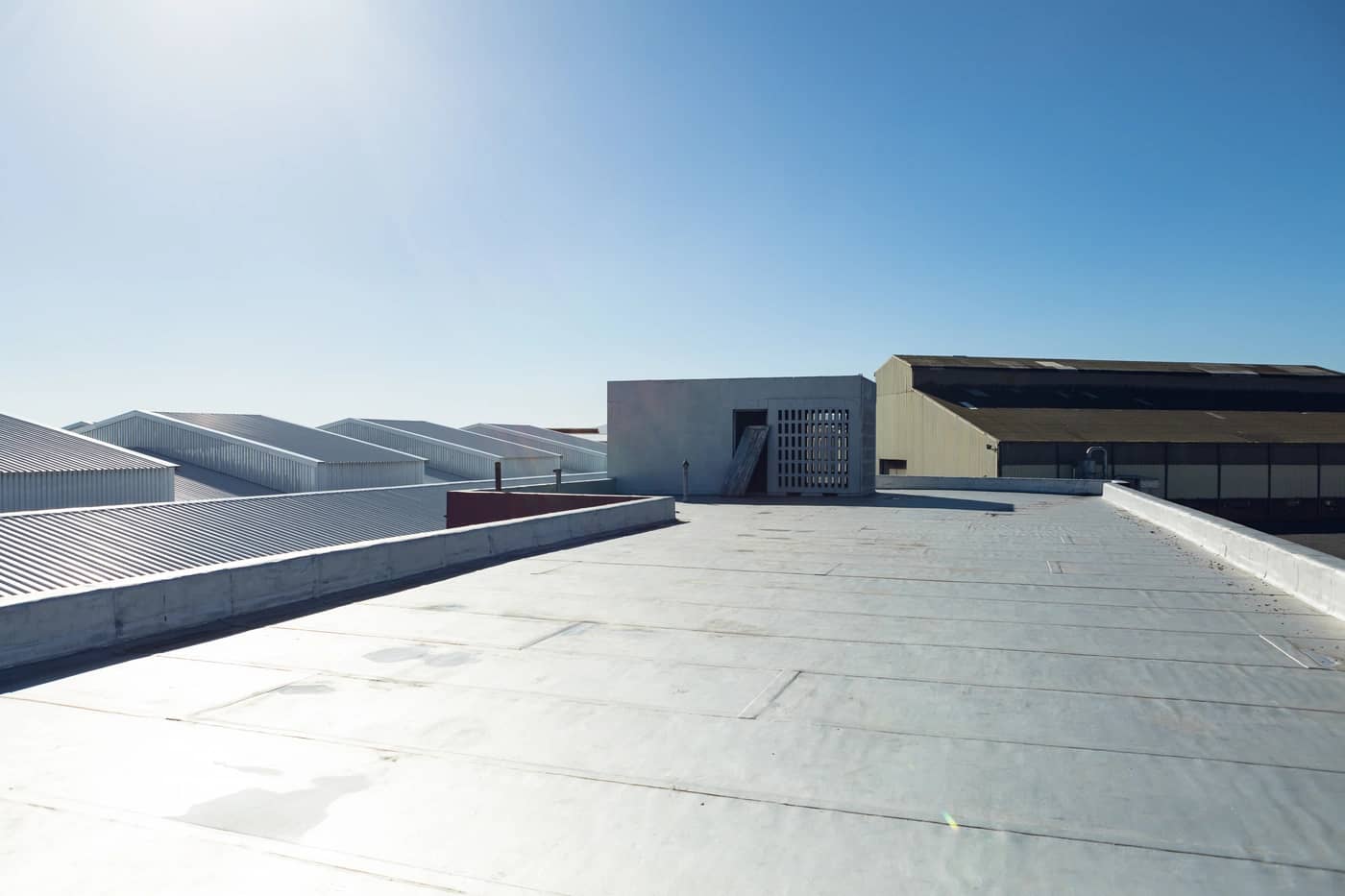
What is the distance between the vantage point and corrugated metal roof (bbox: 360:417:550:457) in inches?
2058

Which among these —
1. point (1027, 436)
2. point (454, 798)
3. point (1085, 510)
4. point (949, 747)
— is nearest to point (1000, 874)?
point (949, 747)

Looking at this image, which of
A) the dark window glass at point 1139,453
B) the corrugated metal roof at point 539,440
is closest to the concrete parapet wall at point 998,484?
the dark window glass at point 1139,453

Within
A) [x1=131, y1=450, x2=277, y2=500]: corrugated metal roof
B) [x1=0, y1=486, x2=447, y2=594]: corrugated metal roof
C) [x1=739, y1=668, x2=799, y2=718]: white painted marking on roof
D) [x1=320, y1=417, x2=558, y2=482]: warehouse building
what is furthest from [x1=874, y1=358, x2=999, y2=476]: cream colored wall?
[x1=739, y1=668, x2=799, y2=718]: white painted marking on roof

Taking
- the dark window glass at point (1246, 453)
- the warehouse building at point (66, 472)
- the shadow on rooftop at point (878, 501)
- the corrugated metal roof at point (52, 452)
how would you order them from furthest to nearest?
the dark window glass at point (1246, 453) → the corrugated metal roof at point (52, 452) → the warehouse building at point (66, 472) → the shadow on rooftop at point (878, 501)

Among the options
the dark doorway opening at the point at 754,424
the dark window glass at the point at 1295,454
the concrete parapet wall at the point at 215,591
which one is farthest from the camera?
the dark window glass at the point at 1295,454

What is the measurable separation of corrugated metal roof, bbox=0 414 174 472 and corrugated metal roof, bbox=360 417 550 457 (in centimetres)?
1927

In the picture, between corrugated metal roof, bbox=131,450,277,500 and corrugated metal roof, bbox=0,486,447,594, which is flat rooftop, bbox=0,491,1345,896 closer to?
corrugated metal roof, bbox=0,486,447,594

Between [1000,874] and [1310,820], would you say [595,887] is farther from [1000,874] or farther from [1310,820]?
[1310,820]

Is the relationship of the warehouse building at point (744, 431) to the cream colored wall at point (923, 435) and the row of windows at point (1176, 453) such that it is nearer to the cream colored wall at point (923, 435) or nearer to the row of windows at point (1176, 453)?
the cream colored wall at point (923, 435)

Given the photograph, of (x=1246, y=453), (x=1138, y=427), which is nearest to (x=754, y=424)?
(x=1138, y=427)

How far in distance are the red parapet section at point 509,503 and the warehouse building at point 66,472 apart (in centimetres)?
1583

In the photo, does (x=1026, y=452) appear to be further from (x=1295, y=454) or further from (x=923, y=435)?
(x=1295, y=454)

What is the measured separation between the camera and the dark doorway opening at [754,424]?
94.4 ft

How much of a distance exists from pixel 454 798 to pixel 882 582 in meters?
7.76
